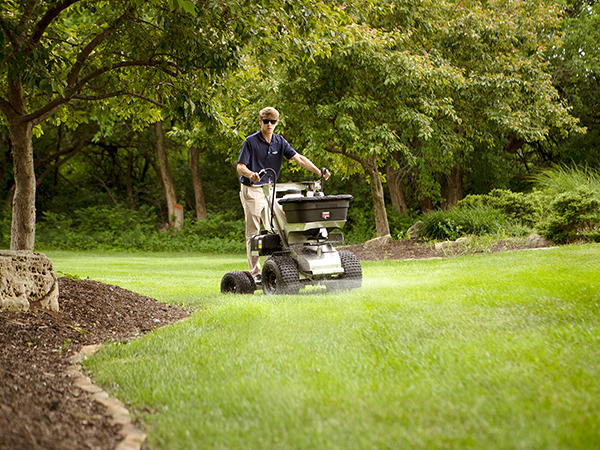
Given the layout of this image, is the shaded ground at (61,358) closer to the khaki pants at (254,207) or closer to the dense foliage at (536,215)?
the khaki pants at (254,207)

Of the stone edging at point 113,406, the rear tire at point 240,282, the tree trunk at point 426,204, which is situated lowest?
the stone edging at point 113,406

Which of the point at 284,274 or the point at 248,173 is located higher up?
the point at 248,173

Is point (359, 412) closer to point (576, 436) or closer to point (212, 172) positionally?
point (576, 436)

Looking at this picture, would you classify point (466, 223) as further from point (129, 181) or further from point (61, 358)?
point (129, 181)

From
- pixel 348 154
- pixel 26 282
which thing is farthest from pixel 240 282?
pixel 348 154

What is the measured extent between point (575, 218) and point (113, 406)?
8879mm

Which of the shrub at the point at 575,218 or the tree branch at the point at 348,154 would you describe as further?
the tree branch at the point at 348,154

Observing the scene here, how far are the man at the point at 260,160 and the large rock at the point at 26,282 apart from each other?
7.30ft

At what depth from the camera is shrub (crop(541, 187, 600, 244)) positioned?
381 inches

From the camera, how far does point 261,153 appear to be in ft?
22.6

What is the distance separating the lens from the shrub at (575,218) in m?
9.68

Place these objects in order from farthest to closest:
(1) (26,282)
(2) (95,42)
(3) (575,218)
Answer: (3) (575,218) < (2) (95,42) < (1) (26,282)

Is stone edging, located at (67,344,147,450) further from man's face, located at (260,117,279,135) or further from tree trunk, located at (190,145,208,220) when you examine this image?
tree trunk, located at (190,145,208,220)

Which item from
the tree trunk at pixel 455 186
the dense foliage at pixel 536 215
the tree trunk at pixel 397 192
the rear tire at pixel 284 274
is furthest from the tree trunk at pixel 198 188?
the rear tire at pixel 284 274
